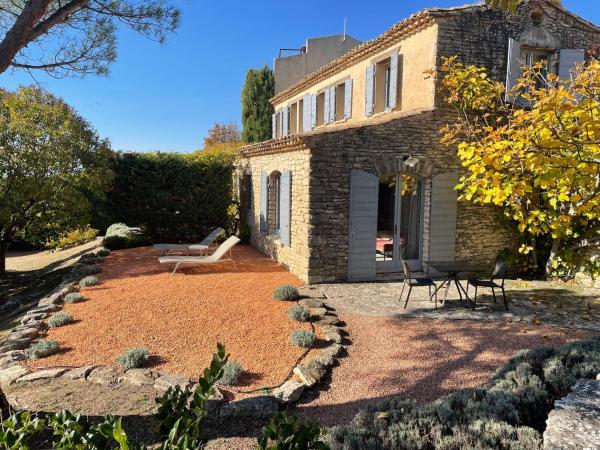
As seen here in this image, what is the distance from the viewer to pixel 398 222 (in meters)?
9.62

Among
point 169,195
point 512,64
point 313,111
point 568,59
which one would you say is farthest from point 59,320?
point 568,59

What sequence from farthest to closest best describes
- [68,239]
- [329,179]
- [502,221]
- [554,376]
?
[68,239]
[502,221]
[329,179]
[554,376]

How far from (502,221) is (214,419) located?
876 cm

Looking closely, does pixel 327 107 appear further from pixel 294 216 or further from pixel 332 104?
pixel 294 216

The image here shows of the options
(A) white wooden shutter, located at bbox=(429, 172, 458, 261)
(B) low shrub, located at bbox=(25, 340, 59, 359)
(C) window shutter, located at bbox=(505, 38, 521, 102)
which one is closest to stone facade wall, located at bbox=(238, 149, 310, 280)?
(A) white wooden shutter, located at bbox=(429, 172, 458, 261)

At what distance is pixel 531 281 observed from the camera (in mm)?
9812

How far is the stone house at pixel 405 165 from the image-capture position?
29.0 ft

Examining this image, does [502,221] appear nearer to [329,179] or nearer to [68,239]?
[329,179]

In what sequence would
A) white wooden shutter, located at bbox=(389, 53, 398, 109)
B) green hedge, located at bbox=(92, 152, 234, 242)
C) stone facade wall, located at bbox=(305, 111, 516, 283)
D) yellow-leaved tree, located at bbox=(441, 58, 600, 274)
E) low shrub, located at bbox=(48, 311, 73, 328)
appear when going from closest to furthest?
low shrub, located at bbox=(48, 311, 73, 328) → yellow-leaved tree, located at bbox=(441, 58, 600, 274) → stone facade wall, located at bbox=(305, 111, 516, 283) → white wooden shutter, located at bbox=(389, 53, 398, 109) → green hedge, located at bbox=(92, 152, 234, 242)

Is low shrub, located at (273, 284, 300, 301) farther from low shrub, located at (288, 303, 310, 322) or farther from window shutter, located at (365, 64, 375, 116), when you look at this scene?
window shutter, located at (365, 64, 375, 116)

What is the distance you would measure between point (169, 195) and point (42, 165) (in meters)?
4.19

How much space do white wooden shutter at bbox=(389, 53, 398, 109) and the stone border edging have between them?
689cm

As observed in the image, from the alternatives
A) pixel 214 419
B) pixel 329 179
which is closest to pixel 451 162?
pixel 329 179

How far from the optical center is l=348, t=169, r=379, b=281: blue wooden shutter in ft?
29.3
